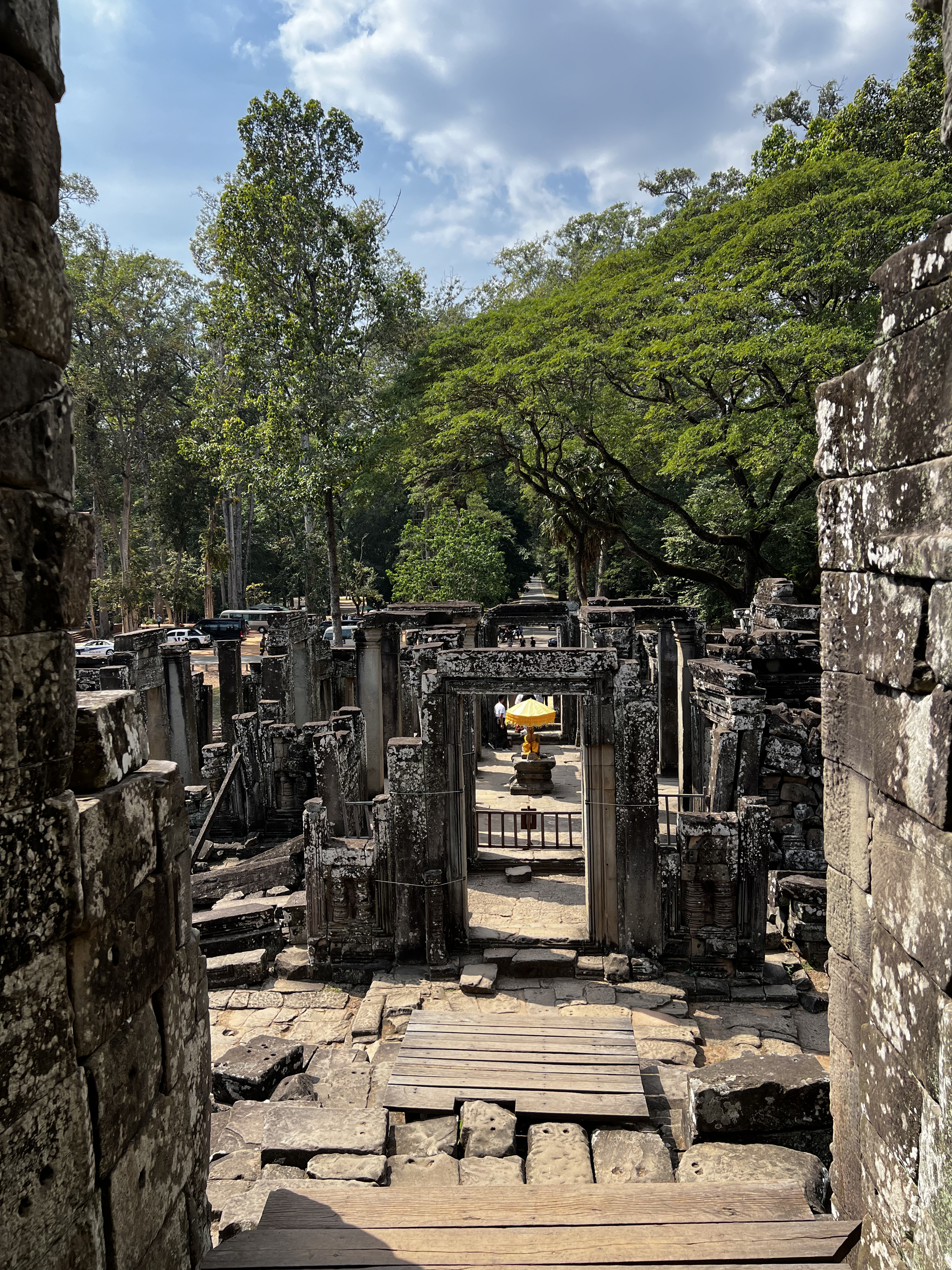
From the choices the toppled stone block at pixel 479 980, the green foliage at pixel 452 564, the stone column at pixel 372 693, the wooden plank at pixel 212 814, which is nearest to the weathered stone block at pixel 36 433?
the toppled stone block at pixel 479 980

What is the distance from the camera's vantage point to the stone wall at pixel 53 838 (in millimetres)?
2131

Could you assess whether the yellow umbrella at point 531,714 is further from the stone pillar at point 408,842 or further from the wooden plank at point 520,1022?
the wooden plank at point 520,1022

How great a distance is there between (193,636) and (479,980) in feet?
93.1

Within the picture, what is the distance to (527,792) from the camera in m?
14.9

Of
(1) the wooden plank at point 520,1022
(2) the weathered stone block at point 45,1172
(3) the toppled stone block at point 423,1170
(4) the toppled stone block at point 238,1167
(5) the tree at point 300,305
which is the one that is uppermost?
(5) the tree at point 300,305

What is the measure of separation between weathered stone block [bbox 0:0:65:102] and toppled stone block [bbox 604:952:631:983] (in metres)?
8.15

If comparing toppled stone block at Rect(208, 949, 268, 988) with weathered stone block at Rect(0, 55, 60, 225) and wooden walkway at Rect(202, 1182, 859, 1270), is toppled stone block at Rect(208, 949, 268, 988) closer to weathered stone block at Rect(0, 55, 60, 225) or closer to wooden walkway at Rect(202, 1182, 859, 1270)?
wooden walkway at Rect(202, 1182, 859, 1270)

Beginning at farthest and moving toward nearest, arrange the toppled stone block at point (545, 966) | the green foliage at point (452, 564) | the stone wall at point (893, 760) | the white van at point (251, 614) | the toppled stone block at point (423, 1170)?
1. the white van at point (251, 614)
2. the green foliage at point (452, 564)
3. the toppled stone block at point (545, 966)
4. the toppled stone block at point (423, 1170)
5. the stone wall at point (893, 760)

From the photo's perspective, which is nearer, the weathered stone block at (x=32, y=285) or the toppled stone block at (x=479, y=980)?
→ the weathered stone block at (x=32, y=285)

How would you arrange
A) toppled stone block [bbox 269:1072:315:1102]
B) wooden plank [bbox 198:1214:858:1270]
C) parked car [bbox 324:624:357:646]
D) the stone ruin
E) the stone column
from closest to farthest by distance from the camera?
the stone ruin, wooden plank [bbox 198:1214:858:1270], toppled stone block [bbox 269:1072:315:1102], the stone column, parked car [bbox 324:624:357:646]

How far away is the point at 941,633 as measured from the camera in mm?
2588

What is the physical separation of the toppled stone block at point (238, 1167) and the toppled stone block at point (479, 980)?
9.92 feet

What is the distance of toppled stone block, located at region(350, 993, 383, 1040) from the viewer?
7652mm

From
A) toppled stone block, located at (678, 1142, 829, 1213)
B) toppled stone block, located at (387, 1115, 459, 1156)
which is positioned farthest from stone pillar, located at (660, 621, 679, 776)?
toppled stone block, located at (678, 1142, 829, 1213)
